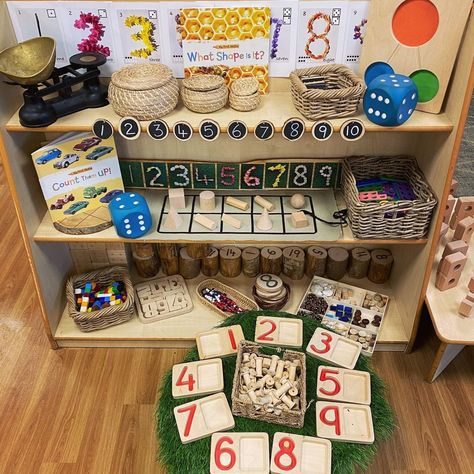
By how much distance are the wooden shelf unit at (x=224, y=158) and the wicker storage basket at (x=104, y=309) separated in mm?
41

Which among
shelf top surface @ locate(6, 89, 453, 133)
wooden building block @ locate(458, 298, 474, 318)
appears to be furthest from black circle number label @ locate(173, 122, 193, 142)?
wooden building block @ locate(458, 298, 474, 318)

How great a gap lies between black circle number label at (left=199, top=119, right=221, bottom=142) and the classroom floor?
3.23ft

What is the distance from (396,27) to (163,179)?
3.25 feet

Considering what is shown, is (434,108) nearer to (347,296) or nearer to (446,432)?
(347,296)

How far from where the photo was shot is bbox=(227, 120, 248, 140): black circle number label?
1.57m

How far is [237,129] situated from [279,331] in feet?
2.34

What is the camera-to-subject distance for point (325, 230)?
1.90 m

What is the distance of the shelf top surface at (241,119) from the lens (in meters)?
1.59

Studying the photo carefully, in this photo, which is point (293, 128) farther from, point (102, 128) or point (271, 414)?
point (271, 414)

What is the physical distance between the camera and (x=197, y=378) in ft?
5.55

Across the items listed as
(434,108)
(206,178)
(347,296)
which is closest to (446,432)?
(347,296)

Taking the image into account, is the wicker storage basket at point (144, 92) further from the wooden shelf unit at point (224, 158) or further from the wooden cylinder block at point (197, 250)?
the wooden cylinder block at point (197, 250)

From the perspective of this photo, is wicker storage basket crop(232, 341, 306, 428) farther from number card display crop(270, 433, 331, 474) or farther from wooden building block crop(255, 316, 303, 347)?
wooden building block crop(255, 316, 303, 347)

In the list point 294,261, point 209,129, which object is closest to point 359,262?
point 294,261
